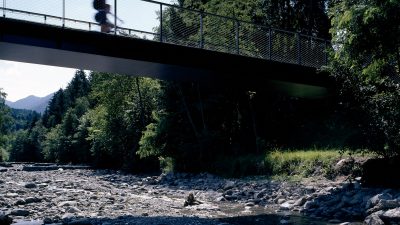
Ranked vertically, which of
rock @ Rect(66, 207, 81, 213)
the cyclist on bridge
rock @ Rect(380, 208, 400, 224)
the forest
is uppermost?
the cyclist on bridge

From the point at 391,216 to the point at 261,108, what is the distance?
2439 cm

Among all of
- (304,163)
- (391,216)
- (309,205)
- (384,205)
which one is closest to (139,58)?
(309,205)

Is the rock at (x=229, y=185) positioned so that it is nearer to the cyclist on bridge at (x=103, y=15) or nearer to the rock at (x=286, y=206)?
the rock at (x=286, y=206)

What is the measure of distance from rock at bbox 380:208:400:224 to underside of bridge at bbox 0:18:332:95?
12070 mm

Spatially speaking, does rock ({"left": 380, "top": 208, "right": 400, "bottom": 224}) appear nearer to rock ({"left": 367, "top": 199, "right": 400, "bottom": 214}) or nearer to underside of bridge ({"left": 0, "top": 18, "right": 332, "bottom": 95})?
rock ({"left": 367, "top": 199, "right": 400, "bottom": 214})

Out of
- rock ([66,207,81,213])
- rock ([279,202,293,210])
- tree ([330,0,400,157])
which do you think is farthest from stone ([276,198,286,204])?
rock ([66,207,81,213])

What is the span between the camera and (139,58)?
20750mm

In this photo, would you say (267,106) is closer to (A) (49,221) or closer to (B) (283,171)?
(B) (283,171)

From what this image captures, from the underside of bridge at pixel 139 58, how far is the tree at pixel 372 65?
463 centimetres

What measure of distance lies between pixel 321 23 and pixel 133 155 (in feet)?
74.0

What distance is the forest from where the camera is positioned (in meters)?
18.4

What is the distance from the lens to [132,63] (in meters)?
21.4

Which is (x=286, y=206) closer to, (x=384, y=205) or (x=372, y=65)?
(x=384, y=205)

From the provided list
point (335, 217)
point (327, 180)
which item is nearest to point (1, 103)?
point (327, 180)
